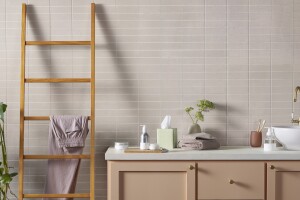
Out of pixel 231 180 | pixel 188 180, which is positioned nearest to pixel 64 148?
pixel 188 180

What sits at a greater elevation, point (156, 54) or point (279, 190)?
point (156, 54)

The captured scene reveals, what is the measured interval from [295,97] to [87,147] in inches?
66.3

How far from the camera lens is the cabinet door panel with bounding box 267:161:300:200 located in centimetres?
361

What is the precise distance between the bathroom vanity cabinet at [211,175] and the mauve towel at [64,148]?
426 mm

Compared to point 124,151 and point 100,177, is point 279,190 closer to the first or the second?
point 124,151

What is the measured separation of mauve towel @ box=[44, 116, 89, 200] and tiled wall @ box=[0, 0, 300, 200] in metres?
0.20

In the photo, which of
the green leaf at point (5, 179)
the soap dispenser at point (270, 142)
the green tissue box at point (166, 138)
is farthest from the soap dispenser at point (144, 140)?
the green leaf at point (5, 179)

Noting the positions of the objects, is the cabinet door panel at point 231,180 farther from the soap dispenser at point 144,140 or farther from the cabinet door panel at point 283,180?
the soap dispenser at point 144,140

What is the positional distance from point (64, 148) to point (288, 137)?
1.67m

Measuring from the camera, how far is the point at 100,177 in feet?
13.7

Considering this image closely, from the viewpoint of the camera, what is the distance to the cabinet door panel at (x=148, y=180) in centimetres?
362

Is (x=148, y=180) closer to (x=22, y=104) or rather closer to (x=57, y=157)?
(x=57, y=157)

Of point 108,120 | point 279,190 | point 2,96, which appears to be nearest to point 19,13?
point 2,96

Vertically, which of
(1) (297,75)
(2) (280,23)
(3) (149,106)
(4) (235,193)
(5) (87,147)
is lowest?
(4) (235,193)
